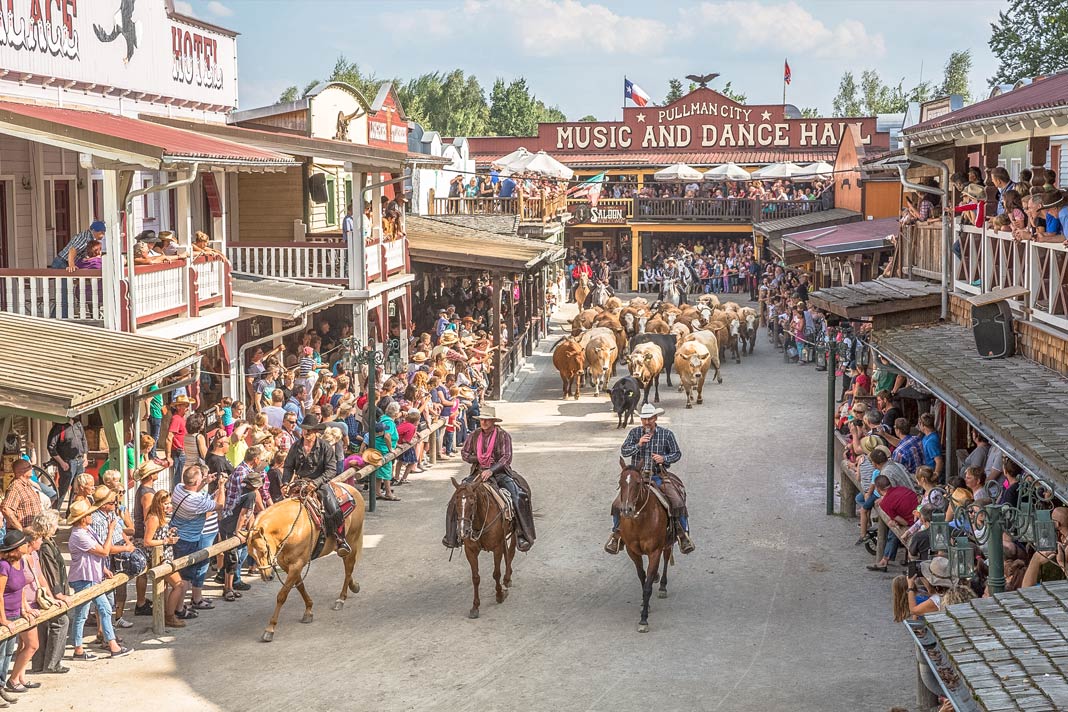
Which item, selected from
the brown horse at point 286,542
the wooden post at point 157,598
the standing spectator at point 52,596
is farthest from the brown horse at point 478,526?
the standing spectator at point 52,596

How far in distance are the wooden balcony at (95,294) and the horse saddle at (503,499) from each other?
514cm

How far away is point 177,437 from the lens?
57.5 feet

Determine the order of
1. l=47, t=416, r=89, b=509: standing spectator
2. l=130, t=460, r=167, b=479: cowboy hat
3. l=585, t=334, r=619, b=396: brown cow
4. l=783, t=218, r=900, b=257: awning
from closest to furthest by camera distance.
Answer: l=130, t=460, r=167, b=479: cowboy hat
l=47, t=416, r=89, b=509: standing spectator
l=585, t=334, r=619, b=396: brown cow
l=783, t=218, r=900, b=257: awning

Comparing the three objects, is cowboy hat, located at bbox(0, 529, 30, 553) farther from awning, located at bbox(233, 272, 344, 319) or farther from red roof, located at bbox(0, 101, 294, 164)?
awning, located at bbox(233, 272, 344, 319)

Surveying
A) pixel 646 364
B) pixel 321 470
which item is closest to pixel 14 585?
pixel 321 470

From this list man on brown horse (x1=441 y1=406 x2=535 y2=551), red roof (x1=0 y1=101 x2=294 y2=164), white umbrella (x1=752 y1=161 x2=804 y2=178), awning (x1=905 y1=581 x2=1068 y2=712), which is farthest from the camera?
white umbrella (x1=752 y1=161 x2=804 y2=178)

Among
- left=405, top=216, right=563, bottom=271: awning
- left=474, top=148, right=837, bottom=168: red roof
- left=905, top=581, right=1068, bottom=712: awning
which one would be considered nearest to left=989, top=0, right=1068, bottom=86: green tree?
left=474, top=148, right=837, bottom=168: red roof

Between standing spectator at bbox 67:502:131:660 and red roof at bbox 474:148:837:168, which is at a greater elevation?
red roof at bbox 474:148:837:168

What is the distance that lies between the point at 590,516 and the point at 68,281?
7.62 meters

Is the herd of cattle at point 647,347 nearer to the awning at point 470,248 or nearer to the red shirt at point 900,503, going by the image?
the awning at point 470,248

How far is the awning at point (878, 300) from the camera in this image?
706 inches

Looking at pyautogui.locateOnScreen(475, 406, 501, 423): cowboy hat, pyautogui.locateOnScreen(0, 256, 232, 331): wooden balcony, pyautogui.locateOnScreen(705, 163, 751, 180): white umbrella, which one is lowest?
pyautogui.locateOnScreen(475, 406, 501, 423): cowboy hat

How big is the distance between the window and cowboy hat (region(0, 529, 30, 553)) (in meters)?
19.5

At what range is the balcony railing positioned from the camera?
84.0 feet
